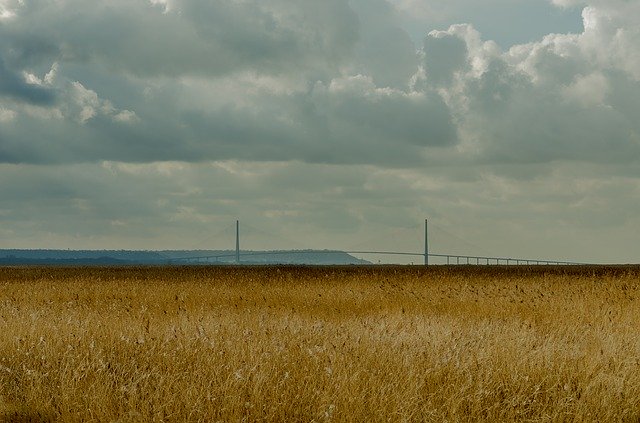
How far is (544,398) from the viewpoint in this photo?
7.63 m

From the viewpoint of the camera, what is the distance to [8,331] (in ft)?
35.1

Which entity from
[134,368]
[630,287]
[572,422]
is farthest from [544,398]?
[630,287]

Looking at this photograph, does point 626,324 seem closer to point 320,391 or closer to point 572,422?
point 572,422

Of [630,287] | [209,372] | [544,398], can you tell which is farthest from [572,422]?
[630,287]

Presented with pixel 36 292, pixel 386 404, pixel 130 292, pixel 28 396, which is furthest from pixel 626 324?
pixel 36 292

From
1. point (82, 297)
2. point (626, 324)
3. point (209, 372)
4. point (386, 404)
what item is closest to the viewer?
point (386, 404)

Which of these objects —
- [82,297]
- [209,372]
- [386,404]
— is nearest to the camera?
[386,404]

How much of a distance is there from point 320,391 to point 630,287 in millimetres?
16516

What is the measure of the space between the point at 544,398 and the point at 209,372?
379 centimetres

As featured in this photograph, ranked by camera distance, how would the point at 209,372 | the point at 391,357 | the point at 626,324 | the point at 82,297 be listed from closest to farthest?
the point at 209,372 < the point at 391,357 < the point at 626,324 < the point at 82,297

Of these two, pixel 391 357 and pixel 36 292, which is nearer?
pixel 391 357

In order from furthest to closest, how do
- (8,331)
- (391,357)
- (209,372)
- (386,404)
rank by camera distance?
(8,331) → (391,357) → (209,372) → (386,404)

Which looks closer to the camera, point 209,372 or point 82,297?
point 209,372

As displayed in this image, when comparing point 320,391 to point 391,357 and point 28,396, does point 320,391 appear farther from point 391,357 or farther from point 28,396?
point 28,396
